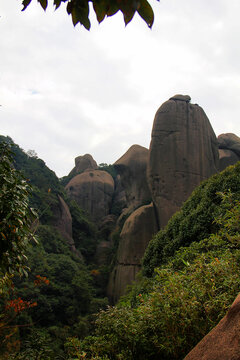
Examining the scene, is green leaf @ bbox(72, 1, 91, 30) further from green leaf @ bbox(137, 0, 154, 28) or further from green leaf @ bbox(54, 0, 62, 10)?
green leaf @ bbox(137, 0, 154, 28)

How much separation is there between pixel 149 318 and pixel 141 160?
20462 millimetres

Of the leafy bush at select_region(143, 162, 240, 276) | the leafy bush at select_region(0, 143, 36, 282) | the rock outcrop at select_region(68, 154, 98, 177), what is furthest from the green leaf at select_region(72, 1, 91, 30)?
the rock outcrop at select_region(68, 154, 98, 177)

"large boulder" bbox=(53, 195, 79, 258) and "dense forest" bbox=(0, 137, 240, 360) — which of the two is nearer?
"dense forest" bbox=(0, 137, 240, 360)

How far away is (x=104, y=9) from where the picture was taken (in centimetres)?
138

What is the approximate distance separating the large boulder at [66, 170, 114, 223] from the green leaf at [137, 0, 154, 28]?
30501 mm

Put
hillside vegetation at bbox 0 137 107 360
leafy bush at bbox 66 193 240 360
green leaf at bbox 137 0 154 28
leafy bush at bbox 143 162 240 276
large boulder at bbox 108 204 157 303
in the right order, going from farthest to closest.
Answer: large boulder at bbox 108 204 157 303 < hillside vegetation at bbox 0 137 107 360 < leafy bush at bbox 143 162 240 276 < leafy bush at bbox 66 193 240 360 < green leaf at bbox 137 0 154 28

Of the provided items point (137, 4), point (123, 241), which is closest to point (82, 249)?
point (123, 241)

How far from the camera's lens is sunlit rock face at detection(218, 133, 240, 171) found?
80.2 feet

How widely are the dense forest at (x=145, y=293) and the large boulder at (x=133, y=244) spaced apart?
208 cm

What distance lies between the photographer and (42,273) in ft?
52.3

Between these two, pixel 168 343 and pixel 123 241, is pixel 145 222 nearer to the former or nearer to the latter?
pixel 123 241

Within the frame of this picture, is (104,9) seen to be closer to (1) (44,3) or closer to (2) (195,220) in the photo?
(1) (44,3)

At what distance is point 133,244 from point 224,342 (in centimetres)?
1676

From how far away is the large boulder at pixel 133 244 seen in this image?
731 inches
